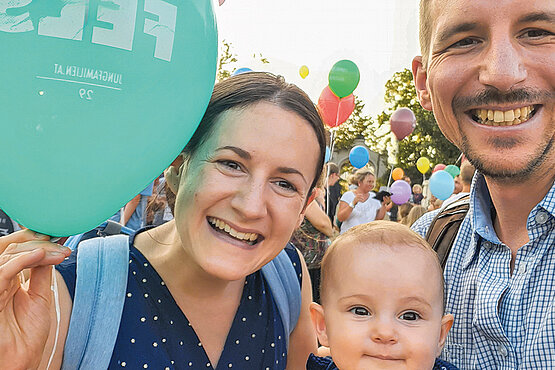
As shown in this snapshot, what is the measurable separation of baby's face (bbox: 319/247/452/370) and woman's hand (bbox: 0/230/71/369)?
100 centimetres

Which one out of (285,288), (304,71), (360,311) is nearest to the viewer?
(360,311)

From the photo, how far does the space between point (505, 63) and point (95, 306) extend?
5.33 ft

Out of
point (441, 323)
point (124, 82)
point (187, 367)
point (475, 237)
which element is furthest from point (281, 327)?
point (124, 82)

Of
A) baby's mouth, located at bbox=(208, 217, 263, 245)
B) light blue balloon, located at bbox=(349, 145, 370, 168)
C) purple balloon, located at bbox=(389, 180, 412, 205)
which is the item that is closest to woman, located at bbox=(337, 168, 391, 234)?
light blue balloon, located at bbox=(349, 145, 370, 168)

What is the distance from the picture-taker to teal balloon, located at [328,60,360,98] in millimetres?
8953

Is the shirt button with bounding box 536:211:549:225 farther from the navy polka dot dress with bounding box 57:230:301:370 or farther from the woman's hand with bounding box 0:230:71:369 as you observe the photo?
the woman's hand with bounding box 0:230:71:369

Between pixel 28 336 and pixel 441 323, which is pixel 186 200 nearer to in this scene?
pixel 28 336

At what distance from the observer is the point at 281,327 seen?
208cm

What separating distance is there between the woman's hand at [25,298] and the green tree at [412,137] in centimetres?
2846

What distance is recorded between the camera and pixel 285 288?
7.06 feet

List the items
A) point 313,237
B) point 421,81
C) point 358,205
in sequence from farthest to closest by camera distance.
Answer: point 358,205 < point 313,237 < point 421,81

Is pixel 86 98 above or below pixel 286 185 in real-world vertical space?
above

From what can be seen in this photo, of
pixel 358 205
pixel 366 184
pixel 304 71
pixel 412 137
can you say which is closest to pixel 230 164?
pixel 366 184

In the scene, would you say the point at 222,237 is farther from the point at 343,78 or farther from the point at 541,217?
the point at 343,78
